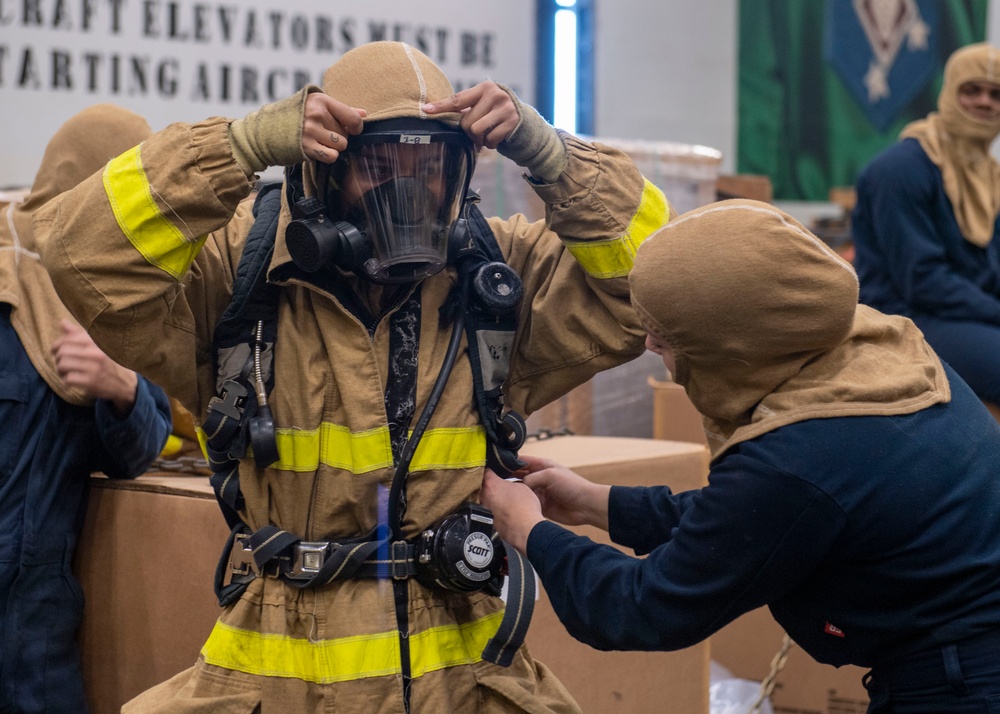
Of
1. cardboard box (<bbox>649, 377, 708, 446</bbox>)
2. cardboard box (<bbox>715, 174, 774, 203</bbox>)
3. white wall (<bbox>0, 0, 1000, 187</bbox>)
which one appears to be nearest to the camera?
cardboard box (<bbox>649, 377, 708, 446</bbox>)

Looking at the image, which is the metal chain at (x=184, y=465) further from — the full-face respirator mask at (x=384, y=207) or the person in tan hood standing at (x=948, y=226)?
the person in tan hood standing at (x=948, y=226)

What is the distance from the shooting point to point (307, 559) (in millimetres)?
1791

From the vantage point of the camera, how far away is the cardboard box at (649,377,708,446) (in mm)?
3896

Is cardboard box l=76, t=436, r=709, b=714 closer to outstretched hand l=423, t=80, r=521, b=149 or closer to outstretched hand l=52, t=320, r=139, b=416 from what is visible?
outstretched hand l=52, t=320, r=139, b=416

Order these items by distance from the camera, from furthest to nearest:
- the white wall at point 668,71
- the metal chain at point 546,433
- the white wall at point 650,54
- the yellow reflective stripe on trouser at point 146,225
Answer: the white wall at point 668,71 → the white wall at point 650,54 → the metal chain at point 546,433 → the yellow reflective stripe on trouser at point 146,225

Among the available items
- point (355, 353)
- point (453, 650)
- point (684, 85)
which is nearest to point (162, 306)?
point (355, 353)

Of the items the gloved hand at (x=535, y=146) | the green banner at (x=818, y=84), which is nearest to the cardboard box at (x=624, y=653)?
the gloved hand at (x=535, y=146)

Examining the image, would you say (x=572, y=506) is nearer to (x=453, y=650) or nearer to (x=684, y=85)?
(x=453, y=650)

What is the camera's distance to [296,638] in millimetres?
1821

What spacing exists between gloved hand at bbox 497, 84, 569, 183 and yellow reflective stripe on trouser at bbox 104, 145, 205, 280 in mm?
518

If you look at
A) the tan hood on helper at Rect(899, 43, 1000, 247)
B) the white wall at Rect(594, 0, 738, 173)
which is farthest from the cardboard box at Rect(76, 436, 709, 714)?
the white wall at Rect(594, 0, 738, 173)

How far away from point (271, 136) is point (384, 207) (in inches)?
8.4

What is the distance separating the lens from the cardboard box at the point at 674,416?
3896mm

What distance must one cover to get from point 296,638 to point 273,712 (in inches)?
4.6
